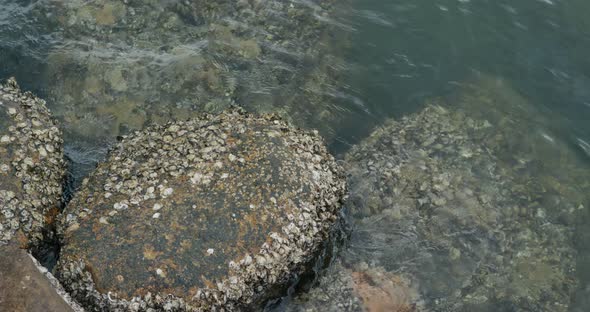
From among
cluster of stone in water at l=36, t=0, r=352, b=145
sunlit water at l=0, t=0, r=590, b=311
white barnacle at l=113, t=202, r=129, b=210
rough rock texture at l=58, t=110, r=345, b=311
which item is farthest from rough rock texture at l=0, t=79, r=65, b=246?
cluster of stone in water at l=36, t=0, r=352, b=145

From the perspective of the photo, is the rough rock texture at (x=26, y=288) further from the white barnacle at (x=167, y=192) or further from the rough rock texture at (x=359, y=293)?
the rough rock texture at (x=359, y=293)

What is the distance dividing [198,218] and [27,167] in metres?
1.86

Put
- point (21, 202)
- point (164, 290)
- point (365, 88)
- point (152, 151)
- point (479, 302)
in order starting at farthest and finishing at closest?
point (365, 88), point (479, 302), point (152, 151), point (21, 202), point (164, 290)

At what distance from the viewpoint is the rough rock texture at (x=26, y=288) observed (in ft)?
14.8

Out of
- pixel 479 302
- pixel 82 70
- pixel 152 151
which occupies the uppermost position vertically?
pixel 152 151

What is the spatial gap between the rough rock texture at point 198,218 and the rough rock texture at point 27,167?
321mm

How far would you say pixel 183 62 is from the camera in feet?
29.3

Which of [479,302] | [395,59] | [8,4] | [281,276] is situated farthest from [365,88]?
[8,4]

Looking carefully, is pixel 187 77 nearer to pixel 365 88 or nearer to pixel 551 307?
pixel 365 88

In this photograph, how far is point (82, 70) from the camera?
8625 millimetres

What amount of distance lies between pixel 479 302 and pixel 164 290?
4050mm

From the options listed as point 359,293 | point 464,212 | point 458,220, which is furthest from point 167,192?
point 464,212

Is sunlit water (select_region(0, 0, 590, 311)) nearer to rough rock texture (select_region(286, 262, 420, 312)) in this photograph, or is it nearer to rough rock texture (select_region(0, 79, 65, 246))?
rough rock texture (select_region(286, 262, 420, 312))

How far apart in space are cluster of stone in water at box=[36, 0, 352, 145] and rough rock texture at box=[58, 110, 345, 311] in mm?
2094
